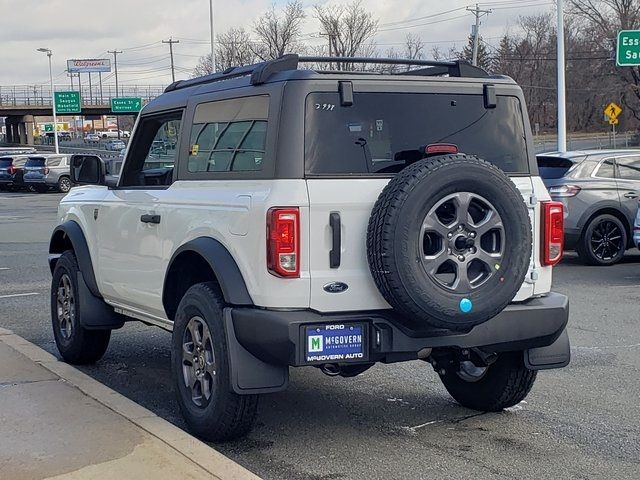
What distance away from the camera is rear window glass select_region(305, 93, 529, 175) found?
4.99m

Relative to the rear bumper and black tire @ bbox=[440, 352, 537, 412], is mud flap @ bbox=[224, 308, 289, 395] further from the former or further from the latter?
black tire @ bbox=[440, 352, 537, 412]

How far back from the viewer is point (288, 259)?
4.80 metres

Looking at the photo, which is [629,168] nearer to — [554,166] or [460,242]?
[554,166]

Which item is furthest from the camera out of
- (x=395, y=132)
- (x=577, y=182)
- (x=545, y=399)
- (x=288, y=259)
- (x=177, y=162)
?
(x=577, y=182)

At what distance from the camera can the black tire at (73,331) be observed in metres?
7.32

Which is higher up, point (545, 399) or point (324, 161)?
point (324, 161)

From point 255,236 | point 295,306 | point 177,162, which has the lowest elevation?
point 295,306

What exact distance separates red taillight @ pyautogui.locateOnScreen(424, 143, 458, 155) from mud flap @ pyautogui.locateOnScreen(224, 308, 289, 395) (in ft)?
4.63

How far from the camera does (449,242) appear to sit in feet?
15.8

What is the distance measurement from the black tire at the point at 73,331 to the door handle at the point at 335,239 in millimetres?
3067

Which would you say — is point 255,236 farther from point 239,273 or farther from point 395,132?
point 395,132

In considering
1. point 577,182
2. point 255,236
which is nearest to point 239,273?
point 255,236

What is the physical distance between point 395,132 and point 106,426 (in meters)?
2.35

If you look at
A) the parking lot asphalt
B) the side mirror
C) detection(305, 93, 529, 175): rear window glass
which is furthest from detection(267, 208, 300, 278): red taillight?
the side mirror
